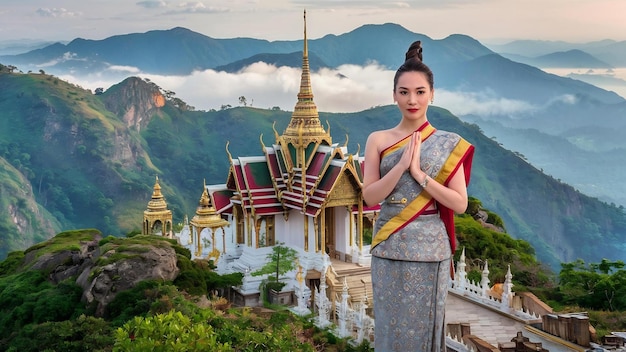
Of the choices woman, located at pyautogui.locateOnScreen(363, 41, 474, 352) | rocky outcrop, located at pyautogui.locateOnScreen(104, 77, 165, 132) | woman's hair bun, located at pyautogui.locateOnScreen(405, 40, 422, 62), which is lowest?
woman, located at pyautogui.locateOnScreen(363, 41, 474, 352)

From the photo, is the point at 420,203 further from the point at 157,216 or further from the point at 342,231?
the point at 157,216

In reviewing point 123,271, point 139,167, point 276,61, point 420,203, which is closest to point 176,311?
point 123,271

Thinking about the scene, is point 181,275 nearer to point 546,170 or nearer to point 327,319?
point 327,319

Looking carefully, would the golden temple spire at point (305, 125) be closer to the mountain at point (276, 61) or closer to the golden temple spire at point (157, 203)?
the golden temple spire at point (157, 203)

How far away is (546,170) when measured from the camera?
71.4 metres

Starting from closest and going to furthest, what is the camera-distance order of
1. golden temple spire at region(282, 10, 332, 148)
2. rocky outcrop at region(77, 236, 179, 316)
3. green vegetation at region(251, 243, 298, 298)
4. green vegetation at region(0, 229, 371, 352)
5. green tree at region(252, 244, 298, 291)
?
1. green vegetation at region(0, 229, 371, 352)
2. rocky outcrop at region(77, 236, 179, 316)
3. green vegetation at region(251, 243, 298, 298)
4. green tree at region(252, 244, 298, 291)
5. golden temple spire at region(282, 10, 332, 148)

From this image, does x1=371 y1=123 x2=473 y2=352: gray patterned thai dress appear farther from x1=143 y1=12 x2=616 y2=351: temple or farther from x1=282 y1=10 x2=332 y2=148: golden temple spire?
x1=282 y1=10 x2=332 y2=148: golden temple spire

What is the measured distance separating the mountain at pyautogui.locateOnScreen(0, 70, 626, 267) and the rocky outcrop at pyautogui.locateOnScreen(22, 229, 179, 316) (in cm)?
3658

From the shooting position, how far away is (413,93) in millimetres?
6449

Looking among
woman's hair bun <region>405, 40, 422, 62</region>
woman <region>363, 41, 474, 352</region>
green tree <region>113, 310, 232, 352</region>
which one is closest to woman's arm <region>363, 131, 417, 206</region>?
woman <region>363, 41, 474, 352</region>

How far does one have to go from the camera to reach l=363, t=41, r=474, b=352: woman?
627 cm

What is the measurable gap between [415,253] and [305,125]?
12957 millimetres

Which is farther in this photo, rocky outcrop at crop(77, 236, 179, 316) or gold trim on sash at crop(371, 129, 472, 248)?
rocky outcrop at crop(77, 236, 179, 316)

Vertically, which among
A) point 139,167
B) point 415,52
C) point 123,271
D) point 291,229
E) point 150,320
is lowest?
point 123,271
